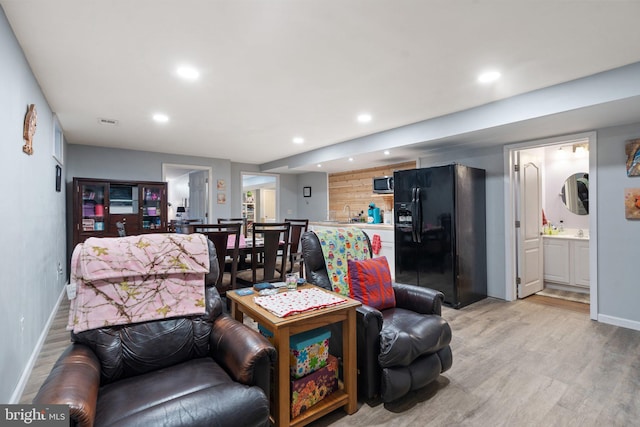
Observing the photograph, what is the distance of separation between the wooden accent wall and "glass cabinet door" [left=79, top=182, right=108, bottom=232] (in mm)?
4372

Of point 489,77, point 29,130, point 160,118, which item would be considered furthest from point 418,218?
point 29,130

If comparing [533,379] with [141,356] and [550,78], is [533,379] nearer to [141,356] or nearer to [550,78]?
[550,78]

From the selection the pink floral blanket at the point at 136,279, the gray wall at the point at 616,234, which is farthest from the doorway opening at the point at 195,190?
the gray wall at the point at 616,234

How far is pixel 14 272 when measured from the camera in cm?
198

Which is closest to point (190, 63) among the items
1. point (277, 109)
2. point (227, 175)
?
point (277, 109)

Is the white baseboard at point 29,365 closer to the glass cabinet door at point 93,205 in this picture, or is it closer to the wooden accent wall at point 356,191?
the glass cabinet door at point 93,205

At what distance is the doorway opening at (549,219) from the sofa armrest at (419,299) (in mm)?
2368

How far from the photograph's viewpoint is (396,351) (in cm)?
184

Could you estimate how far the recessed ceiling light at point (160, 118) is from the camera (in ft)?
11.9

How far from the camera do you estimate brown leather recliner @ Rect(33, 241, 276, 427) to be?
1191mm

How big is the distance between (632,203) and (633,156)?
1.53 feet

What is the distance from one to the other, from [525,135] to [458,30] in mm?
2236

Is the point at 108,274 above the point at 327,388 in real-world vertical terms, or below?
above

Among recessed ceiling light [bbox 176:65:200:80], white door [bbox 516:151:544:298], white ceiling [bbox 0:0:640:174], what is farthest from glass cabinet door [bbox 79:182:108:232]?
white door [bbox 516:151:544:298]
